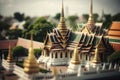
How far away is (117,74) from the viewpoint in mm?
8234

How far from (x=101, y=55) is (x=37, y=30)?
186 inches

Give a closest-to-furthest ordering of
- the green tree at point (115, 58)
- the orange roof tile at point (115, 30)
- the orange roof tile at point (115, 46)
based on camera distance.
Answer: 1. the green tree at point (115, 58)
2. the orange roof tile at point (115, 46)
3. the orange roof tile at point (115, 30)

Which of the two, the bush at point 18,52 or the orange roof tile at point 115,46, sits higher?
the orange roof tile at point 115,46

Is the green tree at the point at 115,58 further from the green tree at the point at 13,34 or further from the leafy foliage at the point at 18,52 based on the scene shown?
the green tree at the point at 13,34

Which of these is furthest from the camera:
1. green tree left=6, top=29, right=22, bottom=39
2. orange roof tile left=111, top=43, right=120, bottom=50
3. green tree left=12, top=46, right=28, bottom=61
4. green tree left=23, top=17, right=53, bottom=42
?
green tree left=6, top=29, right=22, bottom=39

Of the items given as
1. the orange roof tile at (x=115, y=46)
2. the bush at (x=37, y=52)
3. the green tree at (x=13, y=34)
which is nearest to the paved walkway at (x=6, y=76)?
the bush at (x=37, y=52)

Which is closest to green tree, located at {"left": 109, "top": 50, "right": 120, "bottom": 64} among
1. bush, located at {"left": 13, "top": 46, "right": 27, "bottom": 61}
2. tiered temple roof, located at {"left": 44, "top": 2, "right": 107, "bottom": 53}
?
tiered temple roof, located at {"left": 44, "top": 2, "right": 107, "bottom": 53}

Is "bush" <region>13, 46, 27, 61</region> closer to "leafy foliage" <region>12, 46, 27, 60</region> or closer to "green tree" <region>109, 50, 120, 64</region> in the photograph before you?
"leafy foliage" <region>12, 46, 27, 60</region>

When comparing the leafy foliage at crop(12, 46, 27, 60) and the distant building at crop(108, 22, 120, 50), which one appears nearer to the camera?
the distant building at crop(108, 22, 120, 50)

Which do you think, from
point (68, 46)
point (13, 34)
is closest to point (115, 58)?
point (68, 46)

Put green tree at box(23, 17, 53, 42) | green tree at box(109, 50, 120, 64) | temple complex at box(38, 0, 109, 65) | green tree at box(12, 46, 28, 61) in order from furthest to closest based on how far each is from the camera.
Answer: green tree at box(23, 17, 53, 42)
green tree at box(12, 46, 28, 61)
temple complex at box(38, 0, 109, 65)
green tree at box(109, 50, 120, 64)

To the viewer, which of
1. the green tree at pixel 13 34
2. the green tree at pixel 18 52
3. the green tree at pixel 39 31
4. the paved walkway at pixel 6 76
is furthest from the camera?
the green tree at pixel 13 34

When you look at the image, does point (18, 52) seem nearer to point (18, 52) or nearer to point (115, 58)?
point (18, 52)

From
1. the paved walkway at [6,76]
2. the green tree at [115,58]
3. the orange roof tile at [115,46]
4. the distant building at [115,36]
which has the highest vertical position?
the distant building at [115,36]
